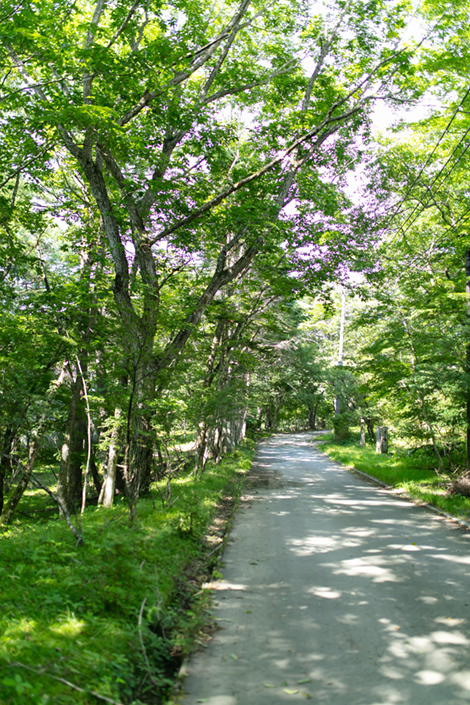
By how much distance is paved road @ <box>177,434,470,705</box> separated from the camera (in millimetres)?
3381

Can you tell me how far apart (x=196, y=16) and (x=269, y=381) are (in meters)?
23.8

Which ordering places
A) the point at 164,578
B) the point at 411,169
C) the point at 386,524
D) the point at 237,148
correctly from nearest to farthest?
the point at 164,578 < the point at 386,524 < the point at 237,148 < the point at 411,169

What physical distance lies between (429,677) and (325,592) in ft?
5.89

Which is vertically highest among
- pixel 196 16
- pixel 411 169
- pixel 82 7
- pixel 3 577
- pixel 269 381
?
pixel 82 7

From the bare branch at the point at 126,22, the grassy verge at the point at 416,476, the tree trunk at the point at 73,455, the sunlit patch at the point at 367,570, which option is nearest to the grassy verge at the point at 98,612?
the sunlit patch at the point at 367,570

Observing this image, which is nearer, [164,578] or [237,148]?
[164,578]

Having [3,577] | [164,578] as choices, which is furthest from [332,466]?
[3,577]

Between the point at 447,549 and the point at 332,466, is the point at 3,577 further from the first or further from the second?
the point at 332,466

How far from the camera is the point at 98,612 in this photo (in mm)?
3852

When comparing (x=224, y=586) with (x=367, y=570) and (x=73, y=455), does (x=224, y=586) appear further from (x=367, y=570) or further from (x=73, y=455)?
(x=73, y=455)

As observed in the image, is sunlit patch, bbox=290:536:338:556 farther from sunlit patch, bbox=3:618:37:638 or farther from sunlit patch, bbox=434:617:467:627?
sunlit patch, bbox=3:618:37:638

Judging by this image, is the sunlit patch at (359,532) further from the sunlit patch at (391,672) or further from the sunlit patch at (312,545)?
the sunlit patch at (391,672)

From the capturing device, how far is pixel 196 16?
10.5m

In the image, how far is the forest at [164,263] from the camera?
447 centimetres
